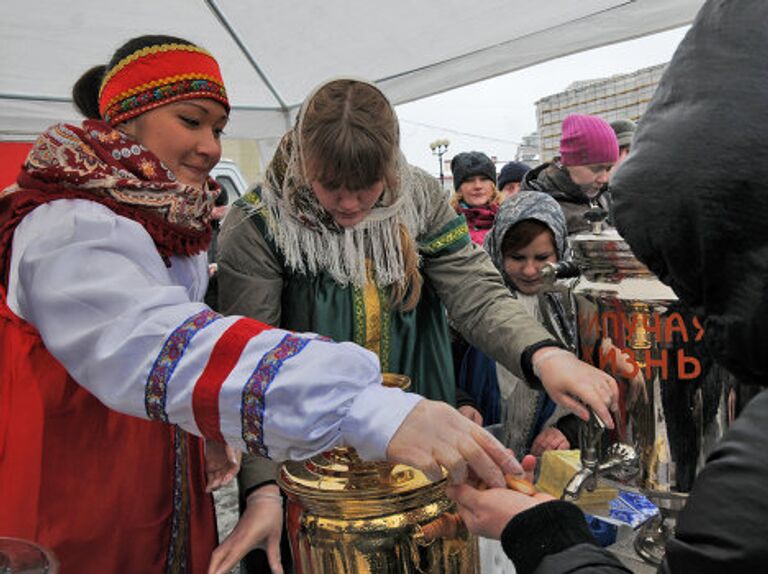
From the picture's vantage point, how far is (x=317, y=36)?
3.15 metres

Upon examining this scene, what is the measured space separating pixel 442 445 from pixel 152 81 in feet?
2.35

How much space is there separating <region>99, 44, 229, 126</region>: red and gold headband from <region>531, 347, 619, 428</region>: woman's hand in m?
0.72

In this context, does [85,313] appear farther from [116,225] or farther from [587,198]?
[587,198]

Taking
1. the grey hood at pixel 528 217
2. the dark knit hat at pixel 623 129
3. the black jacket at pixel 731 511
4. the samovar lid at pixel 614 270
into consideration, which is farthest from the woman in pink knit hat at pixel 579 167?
the black jacket at pixel 731 511

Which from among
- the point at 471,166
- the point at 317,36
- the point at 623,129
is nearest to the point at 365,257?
the point at 317,36

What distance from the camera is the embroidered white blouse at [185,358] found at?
2.32 ft

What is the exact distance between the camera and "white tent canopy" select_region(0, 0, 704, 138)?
105 inches

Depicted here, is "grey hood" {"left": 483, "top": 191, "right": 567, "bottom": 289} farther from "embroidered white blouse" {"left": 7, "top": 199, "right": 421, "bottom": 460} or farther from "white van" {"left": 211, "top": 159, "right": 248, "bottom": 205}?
"white van" {"left": 211, "top": 159, "right": 248, "bottom": 205}

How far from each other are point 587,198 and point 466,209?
0.75m

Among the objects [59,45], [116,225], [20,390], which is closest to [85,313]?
[116,225]

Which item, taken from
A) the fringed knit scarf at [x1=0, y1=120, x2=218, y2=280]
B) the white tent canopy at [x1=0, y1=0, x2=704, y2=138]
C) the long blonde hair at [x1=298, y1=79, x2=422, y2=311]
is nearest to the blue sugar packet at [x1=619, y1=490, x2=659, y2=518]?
the long blonde hair at [x1=298, y1=79, x2=422, y2=311]

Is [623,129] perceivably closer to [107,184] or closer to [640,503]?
[640,503]

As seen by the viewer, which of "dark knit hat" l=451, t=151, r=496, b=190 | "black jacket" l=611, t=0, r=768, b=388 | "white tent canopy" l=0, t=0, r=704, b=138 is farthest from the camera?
"dark knit hat" l=451, t=151, r=496, b=190

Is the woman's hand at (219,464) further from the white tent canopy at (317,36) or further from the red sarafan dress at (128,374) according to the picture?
the white tent canopy at (317,36)
